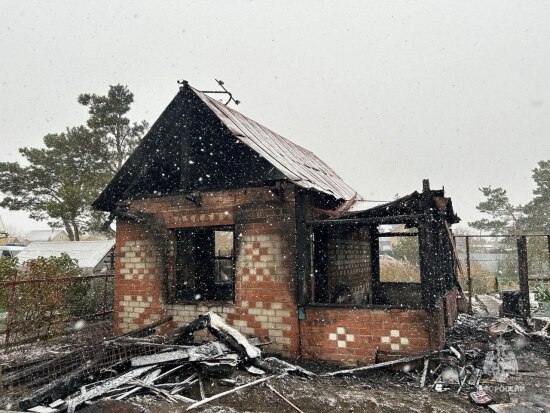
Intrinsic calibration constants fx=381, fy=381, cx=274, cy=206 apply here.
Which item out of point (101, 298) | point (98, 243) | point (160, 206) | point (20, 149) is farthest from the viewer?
point (20, 149)

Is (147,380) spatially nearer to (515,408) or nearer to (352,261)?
(515,408)

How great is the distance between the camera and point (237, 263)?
264 inches

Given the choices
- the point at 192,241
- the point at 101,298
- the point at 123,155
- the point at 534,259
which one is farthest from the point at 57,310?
the point at 534,259

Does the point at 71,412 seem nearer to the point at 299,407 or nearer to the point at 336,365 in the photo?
the point at 299,407

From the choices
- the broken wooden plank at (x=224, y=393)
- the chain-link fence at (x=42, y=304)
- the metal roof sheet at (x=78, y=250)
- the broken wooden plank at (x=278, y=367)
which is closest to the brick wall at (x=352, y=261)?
the broken wooden plank at (x=278, y=367)

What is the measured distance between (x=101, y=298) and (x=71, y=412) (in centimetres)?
820

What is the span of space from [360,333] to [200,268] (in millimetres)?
4972

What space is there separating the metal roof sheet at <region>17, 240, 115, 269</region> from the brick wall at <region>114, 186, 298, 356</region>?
36.3 ft

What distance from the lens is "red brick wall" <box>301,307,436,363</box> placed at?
18.5 ft

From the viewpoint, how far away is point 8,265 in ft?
34.6

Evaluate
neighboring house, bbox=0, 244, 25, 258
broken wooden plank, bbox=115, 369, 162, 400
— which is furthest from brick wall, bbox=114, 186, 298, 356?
neighboring house, bbox=0, 244, 25, 258

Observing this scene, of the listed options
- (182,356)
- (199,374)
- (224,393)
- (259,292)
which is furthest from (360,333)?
(182,356)

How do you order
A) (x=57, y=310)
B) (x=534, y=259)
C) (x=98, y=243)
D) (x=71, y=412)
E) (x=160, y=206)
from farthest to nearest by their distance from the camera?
(x=534, y=259)
(x=98, y=243)
(x=57, y=310)
(x=160, y=206)
(x=71, y=412)

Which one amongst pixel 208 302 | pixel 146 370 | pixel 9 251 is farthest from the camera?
pixel 9 251
